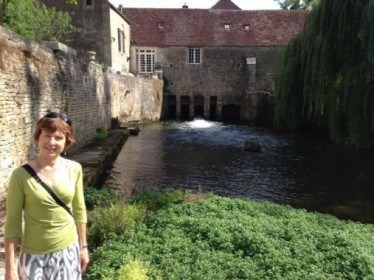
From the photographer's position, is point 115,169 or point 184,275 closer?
point 184,275

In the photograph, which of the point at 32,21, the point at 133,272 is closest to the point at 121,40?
the point at 32,21

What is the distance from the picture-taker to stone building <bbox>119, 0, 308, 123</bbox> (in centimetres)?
3472

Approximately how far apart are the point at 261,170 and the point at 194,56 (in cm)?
2228

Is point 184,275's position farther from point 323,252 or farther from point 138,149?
point 138,149

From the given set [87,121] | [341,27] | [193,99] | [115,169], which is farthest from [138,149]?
[193,99]

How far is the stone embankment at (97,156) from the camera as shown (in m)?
10.3

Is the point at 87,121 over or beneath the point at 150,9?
beneath

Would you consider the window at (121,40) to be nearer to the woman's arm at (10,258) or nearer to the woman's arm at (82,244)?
the woman's arm at (82,244)

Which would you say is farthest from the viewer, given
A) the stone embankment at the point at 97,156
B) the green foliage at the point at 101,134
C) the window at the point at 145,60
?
the window at the point at 145,60

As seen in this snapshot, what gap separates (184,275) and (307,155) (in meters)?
14.3

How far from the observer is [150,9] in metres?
36.9

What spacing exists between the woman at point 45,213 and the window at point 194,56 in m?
32.9

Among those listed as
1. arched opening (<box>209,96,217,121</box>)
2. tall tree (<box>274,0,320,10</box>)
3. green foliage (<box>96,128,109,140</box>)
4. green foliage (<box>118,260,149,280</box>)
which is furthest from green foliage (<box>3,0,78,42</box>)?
tall tree (<box>274,0,320,10</box>)

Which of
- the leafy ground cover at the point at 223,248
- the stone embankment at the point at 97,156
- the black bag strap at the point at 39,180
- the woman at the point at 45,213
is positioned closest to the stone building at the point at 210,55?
the stone embankment at the point at 97,156
